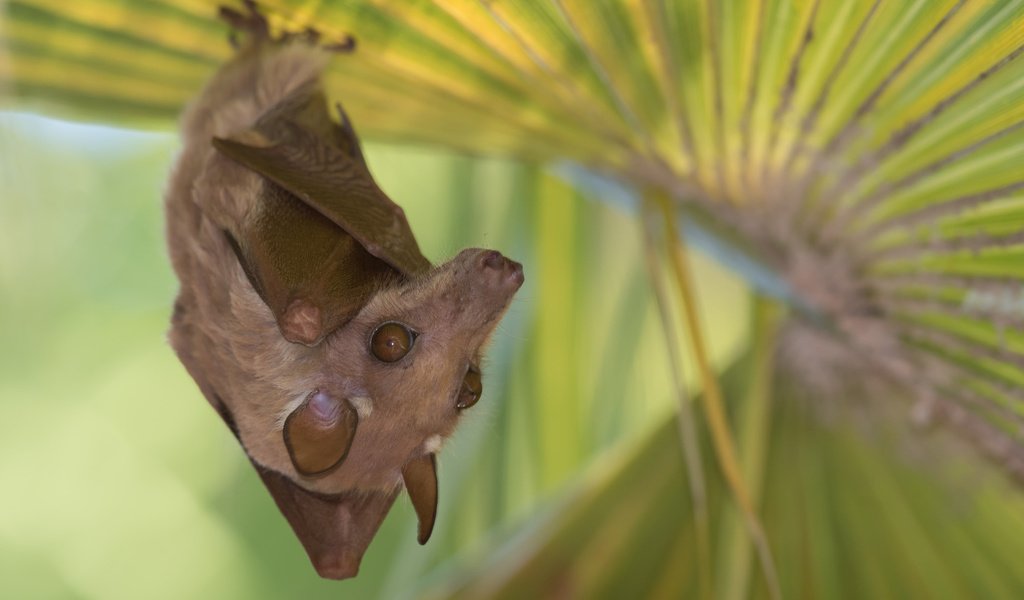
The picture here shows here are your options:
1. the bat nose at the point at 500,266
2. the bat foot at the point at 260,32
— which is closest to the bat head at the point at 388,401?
the bat nose at the point at 500,266

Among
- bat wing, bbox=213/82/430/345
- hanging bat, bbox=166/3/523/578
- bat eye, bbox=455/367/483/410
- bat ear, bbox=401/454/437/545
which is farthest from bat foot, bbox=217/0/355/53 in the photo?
bat ear, bbox=401/454/437/545

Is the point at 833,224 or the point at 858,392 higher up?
the point at 833,224

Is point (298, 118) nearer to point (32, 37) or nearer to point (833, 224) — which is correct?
point (32, 37)

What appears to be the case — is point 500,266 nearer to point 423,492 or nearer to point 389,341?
point 389,341

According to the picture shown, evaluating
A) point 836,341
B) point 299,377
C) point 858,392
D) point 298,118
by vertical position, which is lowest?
point 858,392

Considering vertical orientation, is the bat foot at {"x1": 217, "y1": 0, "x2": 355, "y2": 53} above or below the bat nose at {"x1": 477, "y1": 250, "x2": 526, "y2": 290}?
above

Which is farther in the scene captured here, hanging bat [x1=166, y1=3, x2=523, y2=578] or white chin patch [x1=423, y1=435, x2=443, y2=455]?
white chin patch [x1=423, y1=435, x2=443, y2=455]

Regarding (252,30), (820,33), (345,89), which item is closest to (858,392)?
(820,33)

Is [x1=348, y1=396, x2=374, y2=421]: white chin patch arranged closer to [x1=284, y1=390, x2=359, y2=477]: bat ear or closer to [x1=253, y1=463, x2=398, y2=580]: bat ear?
[x1=284, y1=390, x2=359, y2=477]: bat ear
